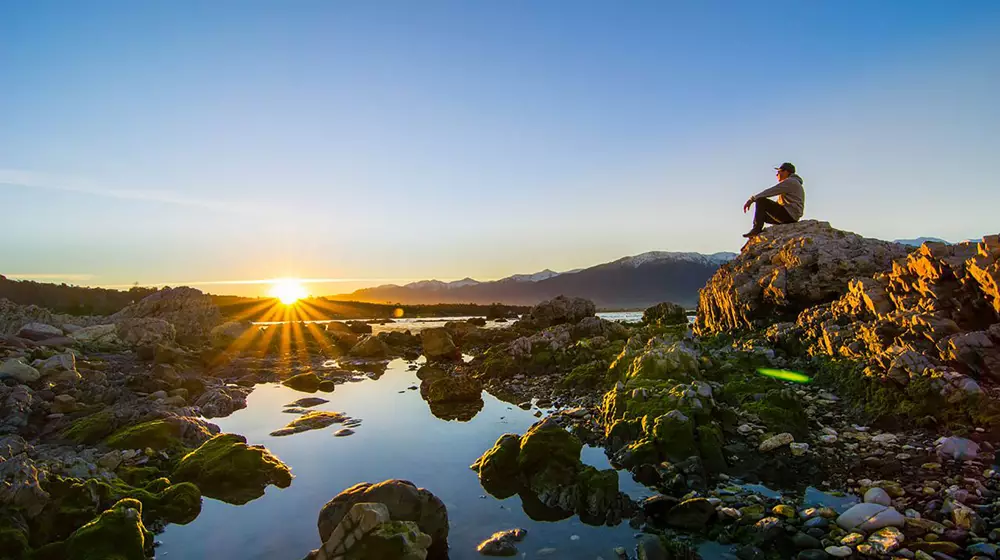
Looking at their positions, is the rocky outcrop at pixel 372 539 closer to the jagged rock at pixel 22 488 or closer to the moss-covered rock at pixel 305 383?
the jagged rock at pixel 22 488

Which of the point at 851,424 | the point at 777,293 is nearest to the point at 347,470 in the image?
the point at 851,424

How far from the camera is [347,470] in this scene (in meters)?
12.9

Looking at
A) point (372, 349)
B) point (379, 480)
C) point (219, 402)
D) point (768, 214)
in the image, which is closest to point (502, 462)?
point (379, 480)

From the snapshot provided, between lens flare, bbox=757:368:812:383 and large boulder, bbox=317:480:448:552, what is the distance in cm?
1152

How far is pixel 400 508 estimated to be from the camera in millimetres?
8867

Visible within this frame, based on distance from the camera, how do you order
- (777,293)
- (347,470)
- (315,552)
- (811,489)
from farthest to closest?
(777,293)
(347,470)
(811,489)
(315,552)

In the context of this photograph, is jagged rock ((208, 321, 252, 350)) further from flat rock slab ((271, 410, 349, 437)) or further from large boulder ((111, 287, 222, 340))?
flat rock slab ((271, 410, 349, 437))

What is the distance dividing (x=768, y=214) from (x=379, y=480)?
21.0m

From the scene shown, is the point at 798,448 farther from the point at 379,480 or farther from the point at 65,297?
the point at 65,297

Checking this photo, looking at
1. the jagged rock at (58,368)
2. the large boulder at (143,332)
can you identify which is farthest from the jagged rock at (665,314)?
the large boulder at (143,332)

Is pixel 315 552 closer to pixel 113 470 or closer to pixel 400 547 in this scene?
pixel 400 547

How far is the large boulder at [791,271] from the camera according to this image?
1814 centimetres

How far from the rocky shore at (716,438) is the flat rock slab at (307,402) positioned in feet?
0.52

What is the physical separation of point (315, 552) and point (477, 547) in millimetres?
2634
